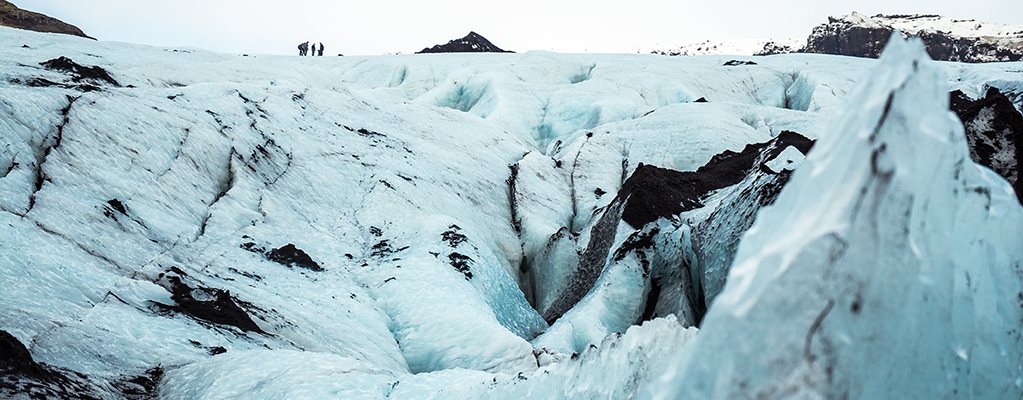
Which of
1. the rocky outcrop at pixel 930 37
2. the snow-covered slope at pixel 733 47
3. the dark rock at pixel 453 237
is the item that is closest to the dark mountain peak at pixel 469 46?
the dark rock at pixel 453 237

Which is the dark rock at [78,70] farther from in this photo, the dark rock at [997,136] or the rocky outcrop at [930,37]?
the rocky outcrop at [930,37]

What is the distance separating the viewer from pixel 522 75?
28641mm

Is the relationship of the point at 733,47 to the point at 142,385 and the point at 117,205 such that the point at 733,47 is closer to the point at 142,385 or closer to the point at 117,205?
the point at 117,205

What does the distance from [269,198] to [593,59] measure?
2488cm

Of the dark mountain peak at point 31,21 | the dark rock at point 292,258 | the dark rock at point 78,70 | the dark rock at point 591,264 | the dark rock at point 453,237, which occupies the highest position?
the dark mountain peak at point 31,21

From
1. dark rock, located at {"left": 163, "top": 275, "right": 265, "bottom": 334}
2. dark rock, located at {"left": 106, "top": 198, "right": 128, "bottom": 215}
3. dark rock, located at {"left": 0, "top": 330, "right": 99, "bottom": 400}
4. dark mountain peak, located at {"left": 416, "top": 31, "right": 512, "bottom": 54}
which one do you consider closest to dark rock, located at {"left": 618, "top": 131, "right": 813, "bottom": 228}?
dark rock, located at {"left": 163, "top": 275, "right": 265, "bottom": 334}

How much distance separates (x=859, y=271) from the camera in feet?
6.82

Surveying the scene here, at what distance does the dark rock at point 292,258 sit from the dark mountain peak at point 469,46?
37.5 m

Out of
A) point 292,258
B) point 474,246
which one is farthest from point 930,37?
point 292,258

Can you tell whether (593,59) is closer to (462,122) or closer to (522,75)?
(522,75)

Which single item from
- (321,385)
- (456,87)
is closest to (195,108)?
(321,385)

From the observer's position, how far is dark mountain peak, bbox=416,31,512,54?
150 ft

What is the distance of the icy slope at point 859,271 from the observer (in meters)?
1.98

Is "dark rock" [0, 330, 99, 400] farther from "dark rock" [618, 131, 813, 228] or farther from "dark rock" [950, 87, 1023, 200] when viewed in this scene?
"dark rock" [950, 87, 1023, 200]
